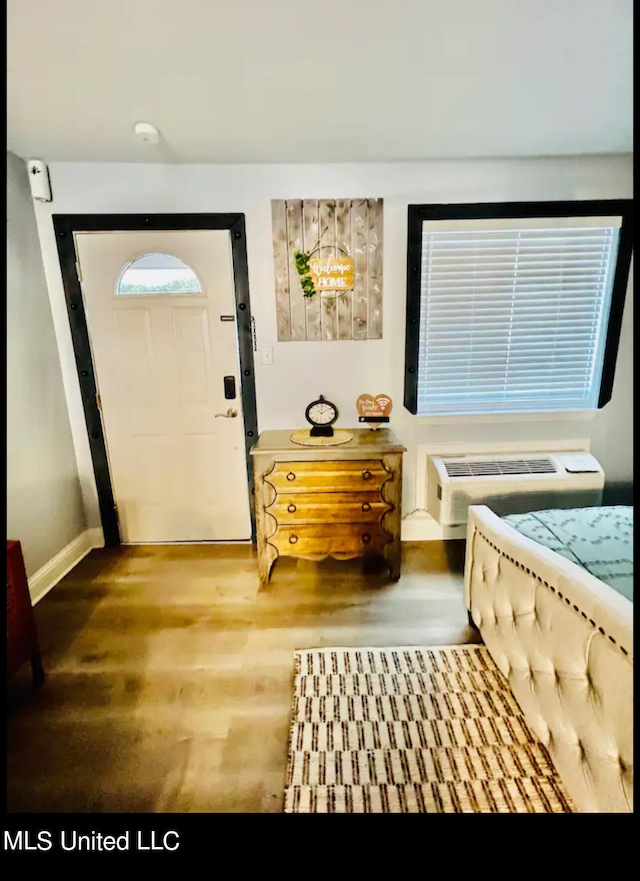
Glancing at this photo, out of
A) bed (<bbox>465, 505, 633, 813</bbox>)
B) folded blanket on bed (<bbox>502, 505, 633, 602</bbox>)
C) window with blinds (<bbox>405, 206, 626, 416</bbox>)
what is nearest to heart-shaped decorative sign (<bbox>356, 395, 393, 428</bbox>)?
window with blinds (<bbox>405, 206, 626, 416</bbox>)

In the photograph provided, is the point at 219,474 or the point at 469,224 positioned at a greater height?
the point at 469,224

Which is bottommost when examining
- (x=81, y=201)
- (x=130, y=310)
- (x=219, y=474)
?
(x=219, y=474)

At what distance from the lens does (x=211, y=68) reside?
1431mm

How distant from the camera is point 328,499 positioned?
2129 mm

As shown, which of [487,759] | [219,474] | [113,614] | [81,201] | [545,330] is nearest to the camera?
[487,759]

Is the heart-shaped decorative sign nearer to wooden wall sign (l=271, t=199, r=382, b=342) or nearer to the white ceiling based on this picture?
wooden wall sign (l=271, t=199, r=382, b=342)

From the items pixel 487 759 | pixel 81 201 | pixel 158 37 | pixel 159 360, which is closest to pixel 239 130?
pixel 158 37

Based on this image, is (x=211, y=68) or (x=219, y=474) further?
(x=219, y=474)

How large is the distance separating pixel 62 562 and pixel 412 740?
2.22 m

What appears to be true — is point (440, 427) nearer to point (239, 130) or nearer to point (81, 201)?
point (239, 130)

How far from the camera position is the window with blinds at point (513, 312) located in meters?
2.31

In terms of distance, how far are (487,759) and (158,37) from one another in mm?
2654

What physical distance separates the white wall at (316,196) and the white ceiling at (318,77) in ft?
0.37

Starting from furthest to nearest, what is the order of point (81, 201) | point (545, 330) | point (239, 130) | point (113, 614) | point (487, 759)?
1. point (545, 330)
2. point (81, 201)
3. point (113, 614)
4. point (239, 130)
5. point (487, 759)
